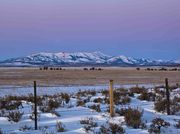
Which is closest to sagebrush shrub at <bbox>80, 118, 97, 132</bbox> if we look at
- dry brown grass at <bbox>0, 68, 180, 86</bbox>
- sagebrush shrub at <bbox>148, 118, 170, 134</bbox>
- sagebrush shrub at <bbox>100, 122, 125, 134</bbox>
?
sagebrush shrub at <bbox>100, 122, 125, 134</bbox>

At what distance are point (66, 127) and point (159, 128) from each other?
299 centimetres

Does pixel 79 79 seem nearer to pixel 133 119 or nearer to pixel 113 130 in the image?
pixel 133 119

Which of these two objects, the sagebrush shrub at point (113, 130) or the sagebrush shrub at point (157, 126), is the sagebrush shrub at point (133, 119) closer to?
the sagebrush shrub at point (157, 126)

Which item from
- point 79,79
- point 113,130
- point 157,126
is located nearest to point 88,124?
point 113,130

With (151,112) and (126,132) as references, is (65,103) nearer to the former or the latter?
(151,112)

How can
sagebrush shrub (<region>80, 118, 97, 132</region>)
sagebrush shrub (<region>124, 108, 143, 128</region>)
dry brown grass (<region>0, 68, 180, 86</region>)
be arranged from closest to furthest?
1. sagebrush shrub (<region>80, 118, 97, 132</region>)
2. sagebrush shrub (<region>124, 108, 143, 128</region>)
3. dry brown grass (<region>0, 68, 180, 86</region>)

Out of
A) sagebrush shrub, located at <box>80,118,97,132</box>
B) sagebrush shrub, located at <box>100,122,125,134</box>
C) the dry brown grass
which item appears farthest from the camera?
the dry brown grass

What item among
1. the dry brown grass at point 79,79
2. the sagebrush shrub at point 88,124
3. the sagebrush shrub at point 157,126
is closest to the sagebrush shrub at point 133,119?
the sagebrush shrub at point 157,126

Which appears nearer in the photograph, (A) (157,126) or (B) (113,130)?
(B) (113,130)

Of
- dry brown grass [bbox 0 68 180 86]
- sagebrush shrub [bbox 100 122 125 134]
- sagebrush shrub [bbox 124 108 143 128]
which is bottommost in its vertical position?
sagebrush shrub [bbox 100 122 125 134]

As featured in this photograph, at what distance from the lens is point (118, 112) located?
16594 millimetres

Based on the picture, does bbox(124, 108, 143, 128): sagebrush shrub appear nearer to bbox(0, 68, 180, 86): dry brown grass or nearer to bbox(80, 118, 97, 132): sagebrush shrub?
bbox(80, 118, 97, 132): sagebrush shrub

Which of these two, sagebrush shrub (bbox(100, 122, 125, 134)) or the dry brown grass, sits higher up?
the dry brown grass

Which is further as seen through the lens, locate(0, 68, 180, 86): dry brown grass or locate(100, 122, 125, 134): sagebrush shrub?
locate(0, 68, 180, 86): dry brown grass
